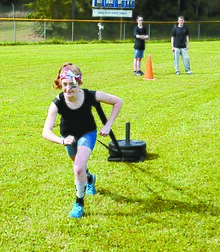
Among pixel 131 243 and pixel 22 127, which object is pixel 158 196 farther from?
pixel 22 127

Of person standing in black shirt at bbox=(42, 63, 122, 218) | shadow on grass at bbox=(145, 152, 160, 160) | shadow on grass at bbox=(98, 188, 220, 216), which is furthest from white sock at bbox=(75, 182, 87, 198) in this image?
shadow on grass at bbox=(145, 152, 160, 160)

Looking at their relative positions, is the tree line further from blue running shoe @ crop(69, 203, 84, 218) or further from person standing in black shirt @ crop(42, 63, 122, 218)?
blue running shoe @ crop(69, 203, 84, 218)

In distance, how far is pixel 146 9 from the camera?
6212 cm

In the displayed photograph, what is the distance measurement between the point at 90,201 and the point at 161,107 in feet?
19.8

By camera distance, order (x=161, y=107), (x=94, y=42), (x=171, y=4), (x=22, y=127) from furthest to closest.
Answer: (x=171, y=4) → (x=94, y=42) → (x=161, y=107) → (x=22, y=127)

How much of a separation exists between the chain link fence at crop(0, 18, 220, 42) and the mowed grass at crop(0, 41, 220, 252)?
2993 cm

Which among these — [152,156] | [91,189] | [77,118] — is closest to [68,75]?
[77,118]

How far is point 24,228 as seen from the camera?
5113 millimetres

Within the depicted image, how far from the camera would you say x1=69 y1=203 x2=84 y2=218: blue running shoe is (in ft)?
17.5

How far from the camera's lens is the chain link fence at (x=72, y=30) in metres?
41.5

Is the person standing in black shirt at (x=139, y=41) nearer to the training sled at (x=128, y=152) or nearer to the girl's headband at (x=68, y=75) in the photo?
the training sled at (x=128, y=152)

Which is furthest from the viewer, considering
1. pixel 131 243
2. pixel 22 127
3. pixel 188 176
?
pixel 22 127

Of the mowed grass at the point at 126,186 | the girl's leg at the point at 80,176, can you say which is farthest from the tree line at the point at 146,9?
the girl's leg at the point at 80,176

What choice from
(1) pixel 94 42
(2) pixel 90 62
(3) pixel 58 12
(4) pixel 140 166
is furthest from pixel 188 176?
(3) pixel 58 12
